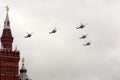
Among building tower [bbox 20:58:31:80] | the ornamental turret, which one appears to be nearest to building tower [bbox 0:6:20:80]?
the ornamental turret

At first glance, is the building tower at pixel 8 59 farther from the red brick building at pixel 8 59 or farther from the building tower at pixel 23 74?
the building tower at pixel 23 74

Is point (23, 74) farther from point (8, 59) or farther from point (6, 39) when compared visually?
point (6, 39)

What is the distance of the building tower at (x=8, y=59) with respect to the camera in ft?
414

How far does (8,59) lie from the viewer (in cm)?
12812

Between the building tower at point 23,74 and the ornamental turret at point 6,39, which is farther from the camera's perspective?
the building tower at point 23,74

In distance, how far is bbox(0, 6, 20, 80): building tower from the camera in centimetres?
12625

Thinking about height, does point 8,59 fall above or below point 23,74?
above

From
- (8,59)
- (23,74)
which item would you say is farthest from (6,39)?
(23,74)

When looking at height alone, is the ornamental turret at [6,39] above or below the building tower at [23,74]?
above

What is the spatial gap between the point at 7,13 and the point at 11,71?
19996 mm

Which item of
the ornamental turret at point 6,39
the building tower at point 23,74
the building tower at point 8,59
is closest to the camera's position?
the building tower at point 8,59

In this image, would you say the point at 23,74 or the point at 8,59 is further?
the point at 23,74

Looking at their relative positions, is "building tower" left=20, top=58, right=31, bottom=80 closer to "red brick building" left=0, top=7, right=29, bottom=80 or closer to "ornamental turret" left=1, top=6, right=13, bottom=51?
"red brick building" left=0, top=7, right=29, bottom=80

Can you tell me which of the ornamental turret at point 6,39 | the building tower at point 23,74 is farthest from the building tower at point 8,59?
the building tower at point 23,74
